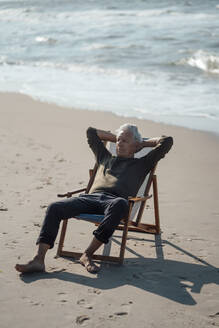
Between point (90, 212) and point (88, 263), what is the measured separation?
0.46 m

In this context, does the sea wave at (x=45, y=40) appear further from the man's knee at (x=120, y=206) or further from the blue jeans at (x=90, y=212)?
the man's knee at (x=120, y=206)

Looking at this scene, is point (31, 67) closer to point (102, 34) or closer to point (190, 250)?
point (102, 34)

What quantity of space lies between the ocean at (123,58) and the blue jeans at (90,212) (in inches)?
202

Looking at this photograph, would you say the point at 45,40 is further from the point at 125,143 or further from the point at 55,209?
the point at 55,209

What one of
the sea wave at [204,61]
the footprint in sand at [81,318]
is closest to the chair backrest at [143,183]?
→ the footprint in sand at [81,318]

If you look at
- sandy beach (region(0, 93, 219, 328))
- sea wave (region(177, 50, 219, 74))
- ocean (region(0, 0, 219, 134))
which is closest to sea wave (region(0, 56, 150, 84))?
ocean (region(0, 0, 219, 134))

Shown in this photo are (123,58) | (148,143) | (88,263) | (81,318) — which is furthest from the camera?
(123,58)

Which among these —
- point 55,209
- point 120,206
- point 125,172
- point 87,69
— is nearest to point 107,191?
point 125,172

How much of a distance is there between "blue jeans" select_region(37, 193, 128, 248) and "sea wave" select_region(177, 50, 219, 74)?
12.7 meters

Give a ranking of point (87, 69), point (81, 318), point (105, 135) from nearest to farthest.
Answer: point (81, 318) < point (105, 135) < point (87, 69)

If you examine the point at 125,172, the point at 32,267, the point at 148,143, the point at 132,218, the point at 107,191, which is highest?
the point at 148,143

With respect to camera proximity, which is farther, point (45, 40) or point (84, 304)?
point (45, 40)

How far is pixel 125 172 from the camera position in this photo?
5211mm

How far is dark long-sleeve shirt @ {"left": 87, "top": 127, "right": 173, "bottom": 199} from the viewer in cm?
514
